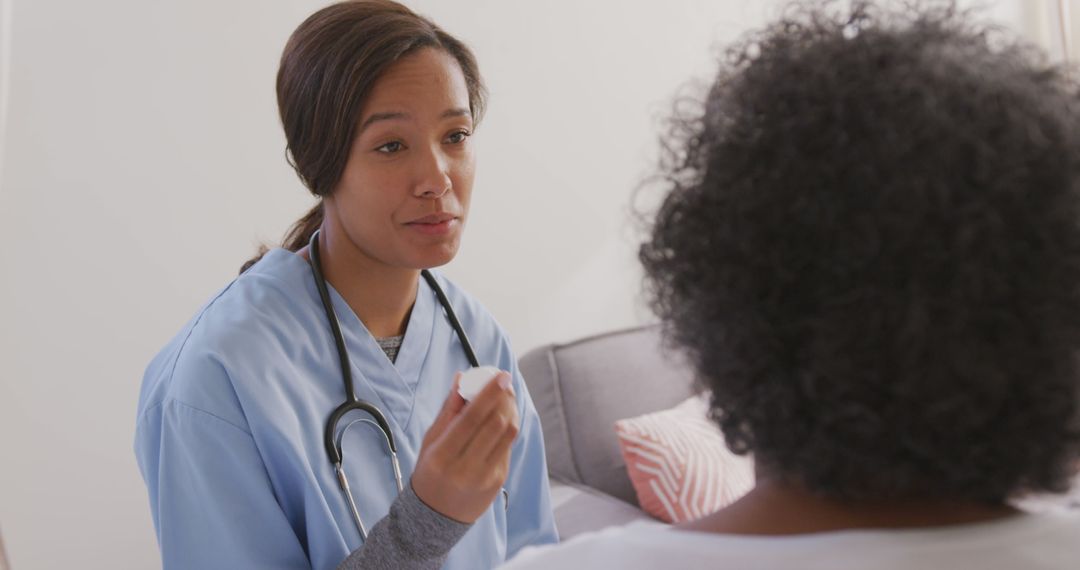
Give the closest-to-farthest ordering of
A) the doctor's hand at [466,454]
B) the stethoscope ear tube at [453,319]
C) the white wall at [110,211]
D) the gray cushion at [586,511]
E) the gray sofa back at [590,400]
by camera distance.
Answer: the doctor's hand at [466,454] → the stethoscope ear tube at [453,319] → the white wall at [110,211] → the gray cushion at [586,511] → the gray sofa back at [590,400]

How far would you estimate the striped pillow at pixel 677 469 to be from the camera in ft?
6.82

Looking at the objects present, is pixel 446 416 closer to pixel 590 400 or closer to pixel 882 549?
pixel 882 549

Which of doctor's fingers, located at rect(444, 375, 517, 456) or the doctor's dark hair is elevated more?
the doctor's dark hair

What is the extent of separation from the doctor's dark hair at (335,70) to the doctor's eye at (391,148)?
41 mm

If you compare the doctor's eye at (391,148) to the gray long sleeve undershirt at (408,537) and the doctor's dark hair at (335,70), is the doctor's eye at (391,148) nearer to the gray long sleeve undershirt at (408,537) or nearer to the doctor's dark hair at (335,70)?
the doctor's dark hair at (335,70)

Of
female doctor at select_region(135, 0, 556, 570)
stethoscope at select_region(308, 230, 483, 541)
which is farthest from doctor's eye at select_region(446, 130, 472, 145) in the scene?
stethoscope at select_region(308, 230, 483, 541)

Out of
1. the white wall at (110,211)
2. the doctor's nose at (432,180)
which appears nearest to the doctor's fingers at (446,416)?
the doctor's nose at (432,180)

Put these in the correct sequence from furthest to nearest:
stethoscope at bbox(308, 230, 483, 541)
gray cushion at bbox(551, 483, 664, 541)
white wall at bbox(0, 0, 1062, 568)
Answer: gray cushion at bbox(551, 483, 664, 541), white wall at bbox(0, 0, 1062, 568), stethoscope at bbox(308, 230, 483, 541)

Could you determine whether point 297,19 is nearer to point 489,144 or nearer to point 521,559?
point 489,144

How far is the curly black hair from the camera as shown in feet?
1.97

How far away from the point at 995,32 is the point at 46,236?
168 cm

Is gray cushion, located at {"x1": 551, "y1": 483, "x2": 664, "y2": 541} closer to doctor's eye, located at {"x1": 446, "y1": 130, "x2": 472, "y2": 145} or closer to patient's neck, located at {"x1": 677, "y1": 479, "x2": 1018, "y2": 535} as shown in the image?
doctor's eye, located at {"x1": 446, "y1": 130, "x2": 472, "y2": 145}

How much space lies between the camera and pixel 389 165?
1.22 metres

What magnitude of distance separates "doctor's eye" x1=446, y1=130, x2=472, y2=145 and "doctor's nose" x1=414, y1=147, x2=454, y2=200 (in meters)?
0.05
